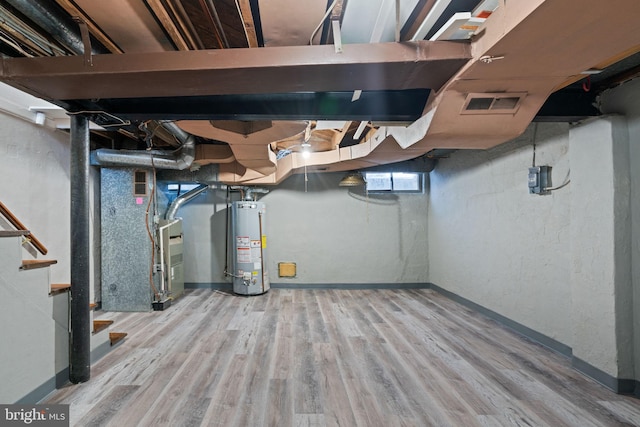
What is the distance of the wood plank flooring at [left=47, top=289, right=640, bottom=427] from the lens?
1561 mm

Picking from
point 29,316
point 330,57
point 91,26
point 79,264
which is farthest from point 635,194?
point 29,316

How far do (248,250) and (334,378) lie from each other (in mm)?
2503

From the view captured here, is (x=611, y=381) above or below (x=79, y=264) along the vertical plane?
below

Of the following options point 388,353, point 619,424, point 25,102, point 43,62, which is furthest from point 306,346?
point 25,102

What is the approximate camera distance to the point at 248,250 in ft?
13.2

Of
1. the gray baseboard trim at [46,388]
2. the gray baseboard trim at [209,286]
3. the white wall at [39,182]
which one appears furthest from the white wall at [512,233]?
the white wall at [39,182]

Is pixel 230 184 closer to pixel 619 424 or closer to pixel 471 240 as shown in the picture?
pixel 471 240

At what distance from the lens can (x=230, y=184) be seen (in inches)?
162

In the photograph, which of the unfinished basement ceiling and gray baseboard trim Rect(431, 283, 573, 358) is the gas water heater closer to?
the unfinished basement ceiling

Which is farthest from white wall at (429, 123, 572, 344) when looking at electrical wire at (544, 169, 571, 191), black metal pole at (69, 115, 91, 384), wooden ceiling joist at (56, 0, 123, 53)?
black metal pole at (69, 115, 91, 384)

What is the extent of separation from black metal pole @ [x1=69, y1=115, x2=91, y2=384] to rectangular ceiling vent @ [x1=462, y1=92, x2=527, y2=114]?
2.60 meters

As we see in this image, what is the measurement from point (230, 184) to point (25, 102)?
223 cm

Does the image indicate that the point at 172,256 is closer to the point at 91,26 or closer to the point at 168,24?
the point at 91,26

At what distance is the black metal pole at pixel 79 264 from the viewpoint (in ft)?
6.07
